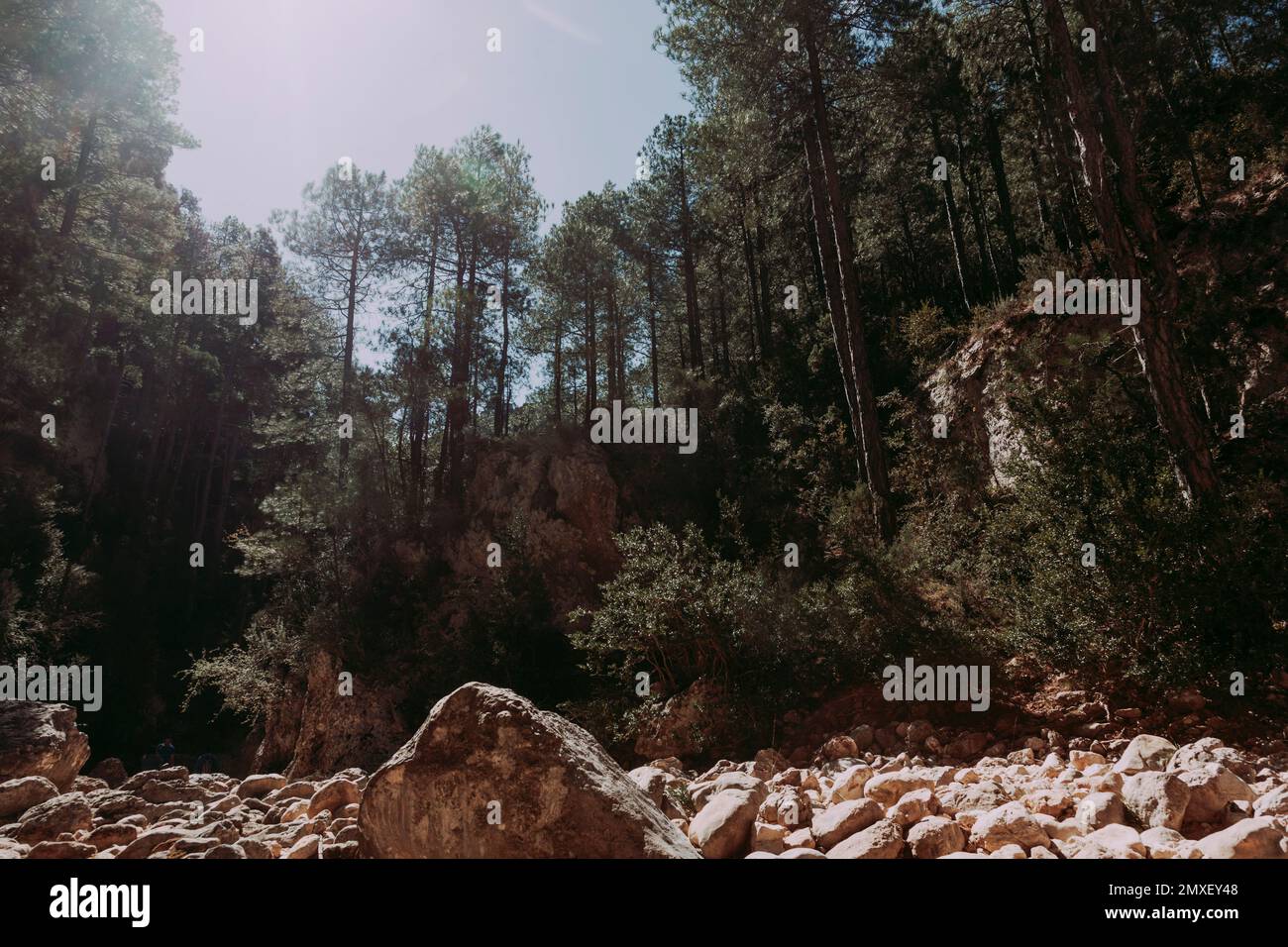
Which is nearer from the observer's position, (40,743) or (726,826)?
(726,826)

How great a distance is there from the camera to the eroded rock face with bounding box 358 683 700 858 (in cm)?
359

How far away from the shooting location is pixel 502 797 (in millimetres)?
3676

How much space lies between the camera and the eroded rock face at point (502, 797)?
359 centimetres

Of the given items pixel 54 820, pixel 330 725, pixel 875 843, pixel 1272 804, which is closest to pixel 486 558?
pixel 330 725

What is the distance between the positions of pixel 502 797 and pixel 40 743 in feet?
30.3

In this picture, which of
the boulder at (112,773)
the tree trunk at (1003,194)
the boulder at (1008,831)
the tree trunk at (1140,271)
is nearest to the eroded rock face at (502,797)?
the boulder at (1008,831)

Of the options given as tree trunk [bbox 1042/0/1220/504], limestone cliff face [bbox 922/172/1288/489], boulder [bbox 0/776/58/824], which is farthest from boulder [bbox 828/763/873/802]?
boulder [bbox 0/776/58/824]

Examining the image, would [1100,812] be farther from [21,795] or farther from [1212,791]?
[21,795]

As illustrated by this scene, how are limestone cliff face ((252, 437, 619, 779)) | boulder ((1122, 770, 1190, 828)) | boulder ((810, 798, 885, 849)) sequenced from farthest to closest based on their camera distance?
limestone cliff face ((252, 437, 619, 779)) → boulder ((810, 798, 885, 849)) → boulder ((1122, 770, 1190, 828))

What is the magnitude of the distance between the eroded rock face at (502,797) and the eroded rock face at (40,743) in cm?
768

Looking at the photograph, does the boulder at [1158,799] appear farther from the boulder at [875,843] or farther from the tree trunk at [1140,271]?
the tree trunk at [1140,271]

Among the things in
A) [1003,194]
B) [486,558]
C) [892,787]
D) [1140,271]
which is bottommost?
[892,787]

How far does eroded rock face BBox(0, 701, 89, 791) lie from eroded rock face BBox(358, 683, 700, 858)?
7.68 meters

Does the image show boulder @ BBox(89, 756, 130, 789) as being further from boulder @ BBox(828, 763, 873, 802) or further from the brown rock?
boulder @ BBox(828, 763, 873, 802)
